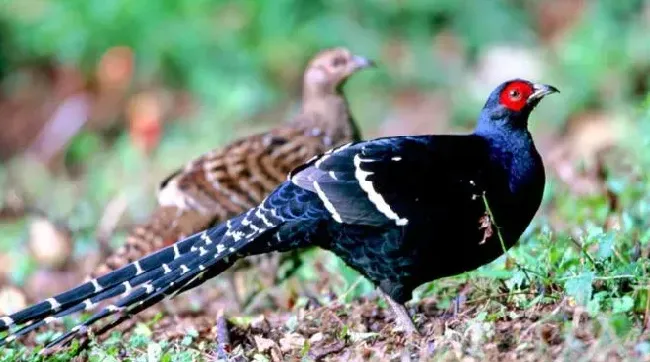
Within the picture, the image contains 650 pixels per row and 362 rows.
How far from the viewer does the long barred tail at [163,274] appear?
185 inches

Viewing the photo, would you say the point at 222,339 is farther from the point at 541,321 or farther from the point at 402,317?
the point at 541,321

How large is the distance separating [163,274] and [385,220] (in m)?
0.92

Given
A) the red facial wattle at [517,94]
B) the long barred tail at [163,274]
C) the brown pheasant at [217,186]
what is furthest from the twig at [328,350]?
the brown pheasant at [217,186]

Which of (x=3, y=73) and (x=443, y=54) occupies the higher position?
(x=3, y=73)

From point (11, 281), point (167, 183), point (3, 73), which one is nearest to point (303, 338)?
point (167, 183)

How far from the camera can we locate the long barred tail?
471 centimetres

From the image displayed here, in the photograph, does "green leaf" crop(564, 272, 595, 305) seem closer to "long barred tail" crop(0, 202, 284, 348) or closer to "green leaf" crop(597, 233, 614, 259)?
"green leaf" crop(597, 233, 614, 259)

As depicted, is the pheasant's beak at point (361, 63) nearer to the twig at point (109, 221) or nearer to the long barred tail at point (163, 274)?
the twig at point (109, 221)

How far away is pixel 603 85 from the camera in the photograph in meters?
10.0

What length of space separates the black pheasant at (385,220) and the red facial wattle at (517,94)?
1.2 inches

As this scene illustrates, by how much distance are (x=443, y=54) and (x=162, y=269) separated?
700 cm

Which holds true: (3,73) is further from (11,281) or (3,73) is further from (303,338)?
(303,338)

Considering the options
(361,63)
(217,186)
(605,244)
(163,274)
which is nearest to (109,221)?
(217,186)

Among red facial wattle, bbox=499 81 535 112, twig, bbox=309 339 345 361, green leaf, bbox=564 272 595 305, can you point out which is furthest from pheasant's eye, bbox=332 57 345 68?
green leaf, bbox=564 272 595 305
